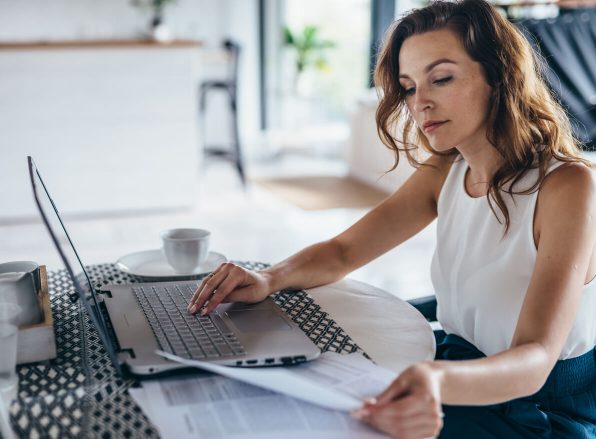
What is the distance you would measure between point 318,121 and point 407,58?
245 inches

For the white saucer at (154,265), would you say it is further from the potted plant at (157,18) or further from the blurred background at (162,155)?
the potted plant at (157,18)

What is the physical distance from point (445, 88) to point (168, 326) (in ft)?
1.86

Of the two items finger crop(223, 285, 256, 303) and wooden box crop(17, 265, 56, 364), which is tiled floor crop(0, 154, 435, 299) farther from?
wooden box crop(17, 265, 56, 364)

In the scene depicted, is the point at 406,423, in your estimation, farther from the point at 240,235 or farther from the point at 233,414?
the point at 240,235

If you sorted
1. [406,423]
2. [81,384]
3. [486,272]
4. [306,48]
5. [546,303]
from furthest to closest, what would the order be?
[306,48] → [486,272] → [546,303] → [81,384] → [406,423]

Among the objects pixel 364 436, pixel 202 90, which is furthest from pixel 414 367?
pixel 202 90

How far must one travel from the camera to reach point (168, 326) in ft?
3.51

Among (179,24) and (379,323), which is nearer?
(379,323)

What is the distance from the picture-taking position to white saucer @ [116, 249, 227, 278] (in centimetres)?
137

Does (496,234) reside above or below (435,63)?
below

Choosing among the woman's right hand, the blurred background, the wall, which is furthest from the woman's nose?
the wall

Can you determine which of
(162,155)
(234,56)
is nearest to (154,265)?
(162,155)

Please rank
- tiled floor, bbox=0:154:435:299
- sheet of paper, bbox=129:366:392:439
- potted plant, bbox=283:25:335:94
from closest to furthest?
1. sheet of paper, bbox=129:366:392:439
2. tiled floor, bbox=0:154:435:299
3. potted plant, bbox=283:25:335:94

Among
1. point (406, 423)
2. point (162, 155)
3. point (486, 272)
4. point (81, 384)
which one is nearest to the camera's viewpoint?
point (406, 423)
